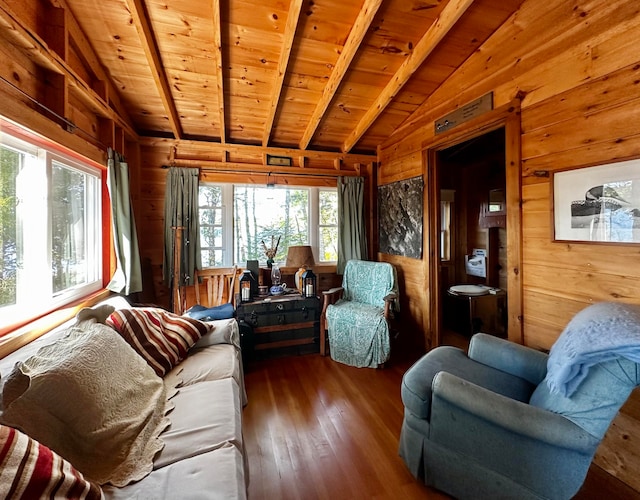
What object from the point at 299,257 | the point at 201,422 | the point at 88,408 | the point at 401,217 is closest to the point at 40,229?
the point at 88,408

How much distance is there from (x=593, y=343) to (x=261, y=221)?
3.22 m

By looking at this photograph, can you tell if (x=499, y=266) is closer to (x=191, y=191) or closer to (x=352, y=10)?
(x=352, y=10)

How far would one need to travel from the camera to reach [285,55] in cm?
220

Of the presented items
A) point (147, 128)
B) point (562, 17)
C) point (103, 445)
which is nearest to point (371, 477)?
point (103, 445)

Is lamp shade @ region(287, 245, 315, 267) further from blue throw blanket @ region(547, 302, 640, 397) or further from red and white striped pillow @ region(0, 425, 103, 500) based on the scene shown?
red and white striped pillow @ region(0, 425, 103, 500)

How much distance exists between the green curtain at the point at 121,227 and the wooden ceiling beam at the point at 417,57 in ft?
8.04

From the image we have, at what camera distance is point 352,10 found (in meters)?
2.01

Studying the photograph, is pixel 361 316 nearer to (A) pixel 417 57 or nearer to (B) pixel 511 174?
(B) pixel 511 174

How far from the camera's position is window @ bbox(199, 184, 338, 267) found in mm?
3506

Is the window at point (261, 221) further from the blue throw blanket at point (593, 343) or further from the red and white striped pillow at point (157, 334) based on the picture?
the blue throw blanket at point (593, 343)

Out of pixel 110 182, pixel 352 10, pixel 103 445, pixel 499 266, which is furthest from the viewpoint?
pixel 499 266

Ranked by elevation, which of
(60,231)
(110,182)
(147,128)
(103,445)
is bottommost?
(103,445)

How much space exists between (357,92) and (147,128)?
2303mm

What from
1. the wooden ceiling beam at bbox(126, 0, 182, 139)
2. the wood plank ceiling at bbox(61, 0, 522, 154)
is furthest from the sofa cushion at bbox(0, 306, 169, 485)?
the wood plank ceiling at bbox(61, 0, 522, 154)
